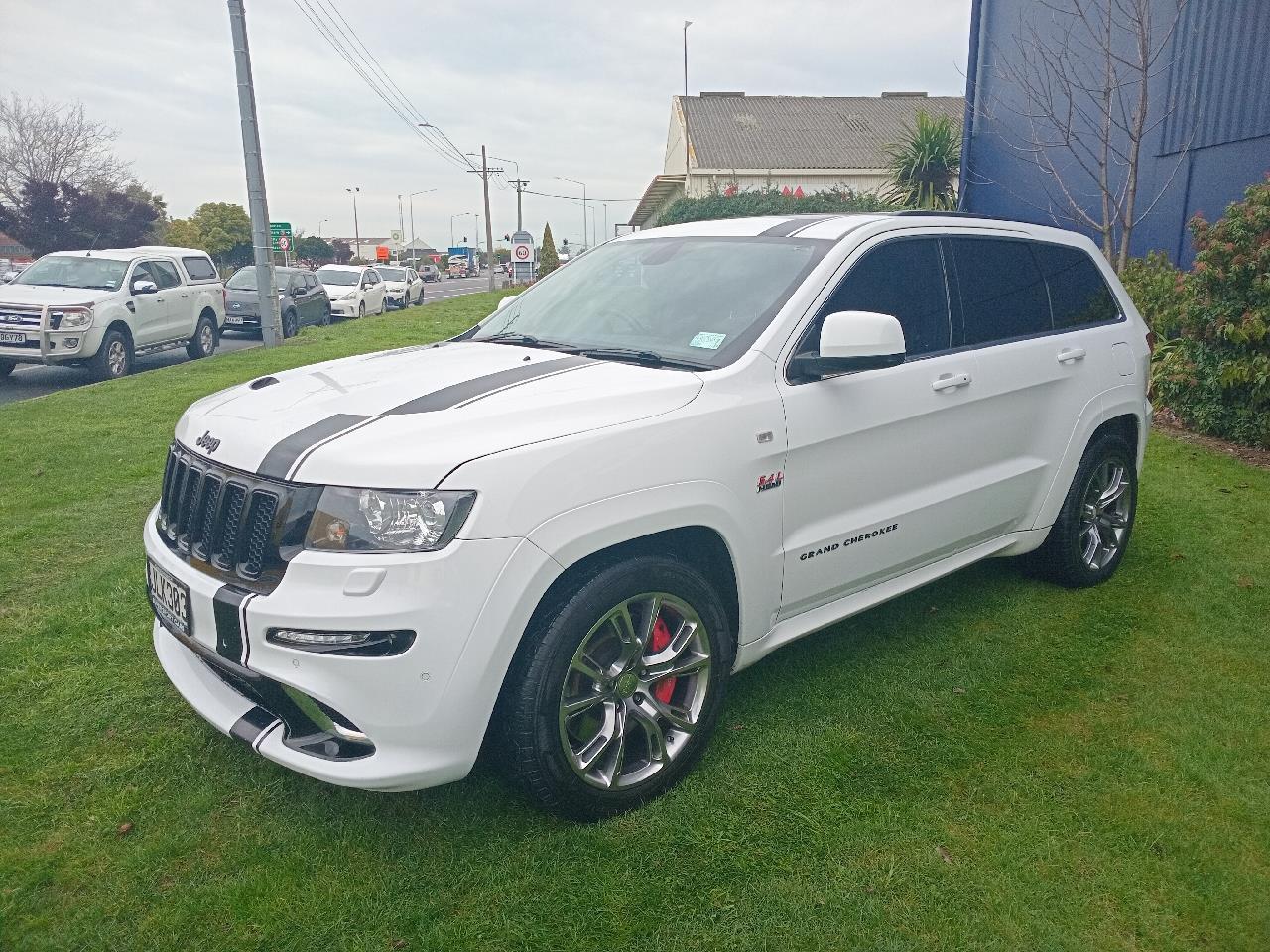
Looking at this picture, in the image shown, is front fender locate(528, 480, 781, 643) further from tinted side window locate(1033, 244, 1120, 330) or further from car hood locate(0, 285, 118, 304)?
car hood locate(0, 285, 118, 304)

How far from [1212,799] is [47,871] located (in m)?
3.50

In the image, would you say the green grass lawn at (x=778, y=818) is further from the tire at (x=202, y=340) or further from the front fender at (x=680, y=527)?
the tire at (x=202, y=340)

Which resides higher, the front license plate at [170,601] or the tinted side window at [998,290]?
the tinted side window at [998,290]

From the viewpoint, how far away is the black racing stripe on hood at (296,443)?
2.65 metres

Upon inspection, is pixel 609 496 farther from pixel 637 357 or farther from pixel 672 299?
pixel 672 299

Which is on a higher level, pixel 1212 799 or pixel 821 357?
pixel 821 357

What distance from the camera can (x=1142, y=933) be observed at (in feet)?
8.30

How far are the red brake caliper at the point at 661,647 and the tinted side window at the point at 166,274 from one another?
14.0 meters

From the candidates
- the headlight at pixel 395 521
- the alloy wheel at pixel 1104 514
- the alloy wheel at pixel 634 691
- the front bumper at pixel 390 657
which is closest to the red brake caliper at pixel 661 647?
the alloy wheel at pixel 634 691

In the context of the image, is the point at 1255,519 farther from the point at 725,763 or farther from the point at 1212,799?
the point at 725,763

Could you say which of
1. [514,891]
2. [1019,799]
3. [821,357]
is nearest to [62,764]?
[514,891]

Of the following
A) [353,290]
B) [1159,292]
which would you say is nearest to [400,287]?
[353,290]

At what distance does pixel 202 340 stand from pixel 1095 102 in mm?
13427

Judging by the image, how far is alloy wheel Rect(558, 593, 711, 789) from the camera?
284 cm
